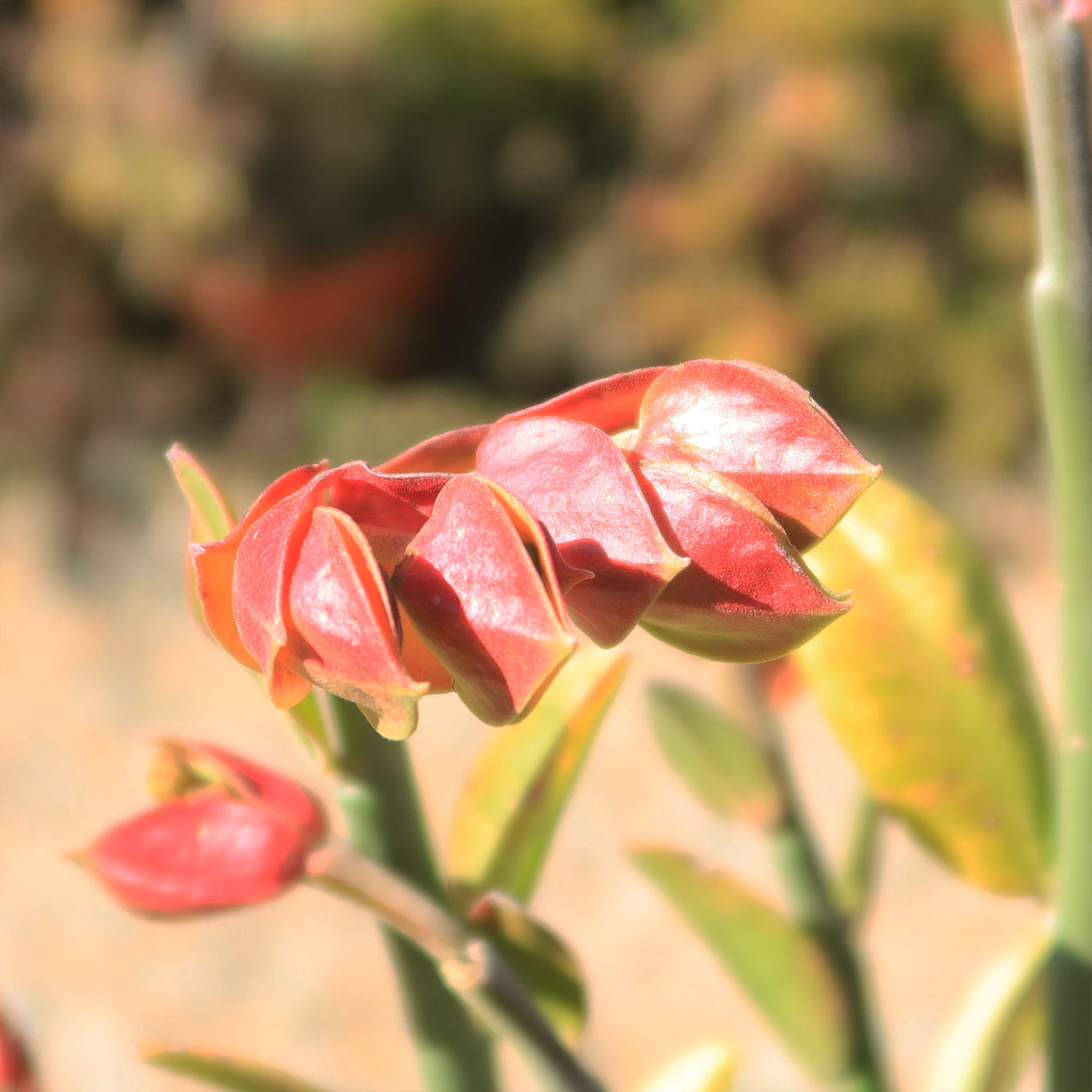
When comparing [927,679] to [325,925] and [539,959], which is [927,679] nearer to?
[539,959]

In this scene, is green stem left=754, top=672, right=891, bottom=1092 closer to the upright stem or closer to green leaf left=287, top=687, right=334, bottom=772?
the upright stem

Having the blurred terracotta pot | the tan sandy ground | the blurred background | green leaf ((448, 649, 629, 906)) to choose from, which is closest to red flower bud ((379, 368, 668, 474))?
green leaf ((448, 649, 629, 906))

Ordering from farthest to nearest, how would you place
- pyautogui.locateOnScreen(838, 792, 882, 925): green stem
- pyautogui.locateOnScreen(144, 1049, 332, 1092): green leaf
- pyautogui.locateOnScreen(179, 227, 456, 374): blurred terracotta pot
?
pyautogui.locateOnScreen(179, 227, 456, 374): blurred terracotta pot < pyautogui.locateOnScreen(838, 792, 882, 925): green stem < pyautogui.locateOnScreen(144, 1049, 332, 1092): green leaf

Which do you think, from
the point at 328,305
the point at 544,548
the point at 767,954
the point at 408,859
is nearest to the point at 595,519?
the point at 544,548

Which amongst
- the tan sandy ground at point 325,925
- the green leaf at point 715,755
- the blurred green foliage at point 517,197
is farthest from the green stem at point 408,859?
the blurred green foliage at point 517,197

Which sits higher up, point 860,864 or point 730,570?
point 730,570

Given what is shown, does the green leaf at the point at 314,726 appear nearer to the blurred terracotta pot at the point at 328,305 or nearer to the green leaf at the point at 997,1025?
the green leaf at the point at 997,1025
